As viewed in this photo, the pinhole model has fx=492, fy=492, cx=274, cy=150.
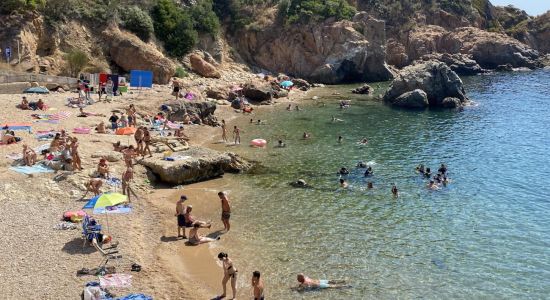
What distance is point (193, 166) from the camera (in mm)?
25766

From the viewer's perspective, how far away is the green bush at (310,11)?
243 feet

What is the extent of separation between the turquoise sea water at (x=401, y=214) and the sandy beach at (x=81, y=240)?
1702 millimetres

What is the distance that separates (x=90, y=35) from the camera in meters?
49.5

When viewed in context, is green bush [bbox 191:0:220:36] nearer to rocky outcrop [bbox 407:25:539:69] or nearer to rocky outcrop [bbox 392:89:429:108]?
rocky outcrop [bbox 392:89:429:108]

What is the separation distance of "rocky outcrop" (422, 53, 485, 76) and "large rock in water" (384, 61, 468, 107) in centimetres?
3268

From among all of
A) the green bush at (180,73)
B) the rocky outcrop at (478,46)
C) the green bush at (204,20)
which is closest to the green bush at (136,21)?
A: the green bush at (180,73)

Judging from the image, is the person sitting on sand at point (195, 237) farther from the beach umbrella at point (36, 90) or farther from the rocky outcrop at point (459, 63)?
the rocky outcrop at point (459, 63)

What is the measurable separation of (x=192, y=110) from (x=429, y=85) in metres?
27.5

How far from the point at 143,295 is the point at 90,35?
4146 centimetres

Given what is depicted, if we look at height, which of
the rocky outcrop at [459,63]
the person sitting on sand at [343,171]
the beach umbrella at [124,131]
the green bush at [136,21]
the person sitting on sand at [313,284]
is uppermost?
the green bush at [136,21]

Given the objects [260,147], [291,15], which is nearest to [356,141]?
[260,147]

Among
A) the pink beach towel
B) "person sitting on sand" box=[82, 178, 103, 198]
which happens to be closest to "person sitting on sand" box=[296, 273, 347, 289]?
the pink beach towel

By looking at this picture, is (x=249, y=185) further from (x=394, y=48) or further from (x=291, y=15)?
(x=394, y=48)

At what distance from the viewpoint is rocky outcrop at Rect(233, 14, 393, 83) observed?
7275 centimetres
